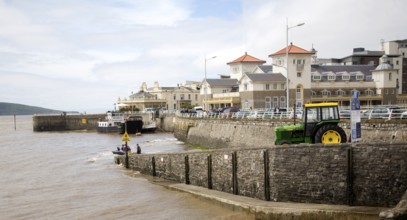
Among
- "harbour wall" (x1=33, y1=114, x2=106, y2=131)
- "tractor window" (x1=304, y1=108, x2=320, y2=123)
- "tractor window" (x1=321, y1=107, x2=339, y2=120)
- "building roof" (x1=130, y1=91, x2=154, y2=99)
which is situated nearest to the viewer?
"tractor window" (x1=321, y1=107, x2=339, y2=120)

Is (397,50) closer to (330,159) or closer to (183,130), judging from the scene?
(183,130)

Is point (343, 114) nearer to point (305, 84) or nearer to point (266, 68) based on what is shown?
point (305, 84)

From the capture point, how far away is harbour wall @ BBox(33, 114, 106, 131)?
10507 cm

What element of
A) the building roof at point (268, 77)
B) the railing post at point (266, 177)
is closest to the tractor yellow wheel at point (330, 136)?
the railing post at point (266, 177)

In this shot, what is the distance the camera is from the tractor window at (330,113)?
21.3 meters

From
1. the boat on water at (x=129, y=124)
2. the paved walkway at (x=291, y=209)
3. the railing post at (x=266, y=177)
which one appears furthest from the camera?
the boat on water at (x=129, y=124)

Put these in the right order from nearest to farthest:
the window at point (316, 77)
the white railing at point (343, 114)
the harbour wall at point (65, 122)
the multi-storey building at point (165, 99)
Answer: the white railing at point (343, 114) → the window at point (316, 77) → the harbour wall at point (65, 122) → the multi-storey building at point (165, 99)

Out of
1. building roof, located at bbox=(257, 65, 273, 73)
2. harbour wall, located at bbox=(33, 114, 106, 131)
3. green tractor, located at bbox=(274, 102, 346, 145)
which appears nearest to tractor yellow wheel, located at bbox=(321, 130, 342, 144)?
green tractor, located at bbox=(274, 102, 346, 145)

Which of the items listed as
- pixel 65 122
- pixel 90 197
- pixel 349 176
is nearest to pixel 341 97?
pixel 90 197

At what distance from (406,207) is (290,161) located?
5.73m

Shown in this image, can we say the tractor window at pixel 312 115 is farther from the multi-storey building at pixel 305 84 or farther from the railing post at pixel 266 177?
the multi-storey building at pixel 305 84

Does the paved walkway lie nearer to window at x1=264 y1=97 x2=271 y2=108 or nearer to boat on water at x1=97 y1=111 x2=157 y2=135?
window at x1=264 y1=97 x2=271 y2=108

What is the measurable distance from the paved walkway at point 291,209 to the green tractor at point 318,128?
4.37 m

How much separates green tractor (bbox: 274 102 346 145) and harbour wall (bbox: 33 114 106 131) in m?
88.4
